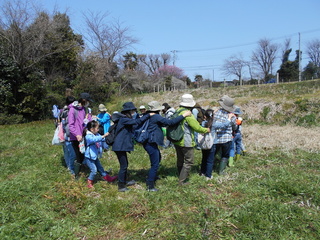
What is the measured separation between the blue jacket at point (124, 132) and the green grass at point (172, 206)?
840 millimetres

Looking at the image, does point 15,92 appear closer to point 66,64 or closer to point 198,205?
point 66,64

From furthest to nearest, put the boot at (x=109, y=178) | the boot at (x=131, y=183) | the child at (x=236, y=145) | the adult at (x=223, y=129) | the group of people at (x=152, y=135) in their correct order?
the child at (x=236, y=145) → the boot at (x=109, y=178) → the adult at (x=223, y=129) → the boot at (x=131, y=183) → the group of people at (x=152, y=135)

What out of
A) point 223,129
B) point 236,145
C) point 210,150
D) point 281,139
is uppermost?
point 223,129

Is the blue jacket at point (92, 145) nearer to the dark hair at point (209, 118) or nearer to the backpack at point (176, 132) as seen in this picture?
the backpack at point (176, 132)

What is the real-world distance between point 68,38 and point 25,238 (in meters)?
19.1

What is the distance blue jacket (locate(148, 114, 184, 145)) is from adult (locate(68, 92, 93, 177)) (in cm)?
151

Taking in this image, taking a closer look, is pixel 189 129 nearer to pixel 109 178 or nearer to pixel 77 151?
pixel 109 178

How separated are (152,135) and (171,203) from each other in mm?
1204

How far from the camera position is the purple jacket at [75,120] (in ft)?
17.2

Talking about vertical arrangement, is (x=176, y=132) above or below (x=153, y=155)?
above

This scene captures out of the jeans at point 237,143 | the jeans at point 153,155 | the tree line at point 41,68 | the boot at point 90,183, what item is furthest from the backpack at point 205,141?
the tree line at point 41,68

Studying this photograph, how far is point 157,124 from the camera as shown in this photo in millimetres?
4781

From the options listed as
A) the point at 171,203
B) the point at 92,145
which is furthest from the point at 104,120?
the point at 171,203

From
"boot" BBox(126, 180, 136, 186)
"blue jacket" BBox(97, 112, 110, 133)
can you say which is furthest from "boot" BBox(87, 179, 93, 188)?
"blue jacket" BBox(97, 112, 110, 133)
